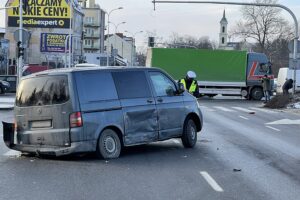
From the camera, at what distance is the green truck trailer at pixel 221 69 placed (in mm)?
41188

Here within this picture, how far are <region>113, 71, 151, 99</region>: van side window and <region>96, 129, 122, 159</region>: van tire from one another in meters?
0.78

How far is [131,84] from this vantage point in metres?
11.4

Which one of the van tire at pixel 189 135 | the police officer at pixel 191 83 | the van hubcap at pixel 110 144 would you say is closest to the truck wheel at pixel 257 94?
the police officer at pixel 191 83

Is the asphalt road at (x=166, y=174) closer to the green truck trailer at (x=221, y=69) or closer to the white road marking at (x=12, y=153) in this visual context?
the white road marking at (x=12, y=153)

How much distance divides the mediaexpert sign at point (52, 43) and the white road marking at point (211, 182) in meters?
68.4

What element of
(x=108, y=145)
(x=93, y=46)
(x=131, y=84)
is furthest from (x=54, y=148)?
(x=93, y=46)

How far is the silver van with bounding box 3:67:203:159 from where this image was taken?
33.9ft

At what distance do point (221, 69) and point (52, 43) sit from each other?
140 ft

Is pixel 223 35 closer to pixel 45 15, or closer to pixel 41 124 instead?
pixel 45 15

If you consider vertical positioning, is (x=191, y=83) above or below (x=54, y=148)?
above

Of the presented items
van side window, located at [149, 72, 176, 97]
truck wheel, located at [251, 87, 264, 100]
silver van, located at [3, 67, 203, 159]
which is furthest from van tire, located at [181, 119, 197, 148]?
truck wheel, located at [251, 87, 264, 100]

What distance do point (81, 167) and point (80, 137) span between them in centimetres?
63

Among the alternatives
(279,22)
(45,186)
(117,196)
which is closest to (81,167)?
(45,186)

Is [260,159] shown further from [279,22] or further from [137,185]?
[279,22]
